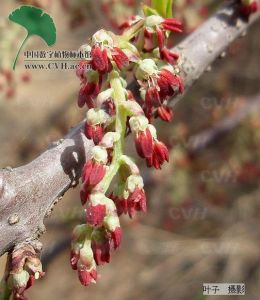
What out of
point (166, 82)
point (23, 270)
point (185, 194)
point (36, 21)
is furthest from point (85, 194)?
point (185, 194)

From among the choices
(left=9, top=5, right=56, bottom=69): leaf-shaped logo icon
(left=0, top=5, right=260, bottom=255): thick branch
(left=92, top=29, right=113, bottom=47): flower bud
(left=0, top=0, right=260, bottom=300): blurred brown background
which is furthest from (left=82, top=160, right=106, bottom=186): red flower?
(left=0, top=0, right=260, bottom=300): blurred brown background

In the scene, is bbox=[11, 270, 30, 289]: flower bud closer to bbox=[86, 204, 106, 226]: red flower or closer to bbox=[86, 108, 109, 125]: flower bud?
bbox=[86, 204, 106, 226]: red flower

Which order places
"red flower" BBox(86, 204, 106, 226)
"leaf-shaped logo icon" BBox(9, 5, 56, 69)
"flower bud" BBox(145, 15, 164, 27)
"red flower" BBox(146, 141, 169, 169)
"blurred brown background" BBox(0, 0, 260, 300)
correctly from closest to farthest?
"red flower" BBox(86, 204, 106, 226)
"red flower" BBox(146, 141, 169, 169)
"flower bud" BBox(145, 15, 164, 27)
"leaf-shaped logo icon" BBox(9, 5, 56, 69)
"blurred brown background" BBox(0, 0, 260, 300)

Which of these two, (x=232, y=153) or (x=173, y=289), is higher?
(x=232, y=153)

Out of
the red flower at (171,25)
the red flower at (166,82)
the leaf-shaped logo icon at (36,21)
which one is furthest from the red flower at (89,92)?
the leaf-shaped logo icon at (36,21)

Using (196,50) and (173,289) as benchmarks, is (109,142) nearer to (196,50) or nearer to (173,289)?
(196,50)

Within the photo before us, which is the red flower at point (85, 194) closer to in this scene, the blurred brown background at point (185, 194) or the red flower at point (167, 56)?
the red flower at point (167, 56)

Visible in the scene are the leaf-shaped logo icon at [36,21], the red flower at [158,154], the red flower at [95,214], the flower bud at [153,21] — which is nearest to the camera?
the red flower at [95,214]

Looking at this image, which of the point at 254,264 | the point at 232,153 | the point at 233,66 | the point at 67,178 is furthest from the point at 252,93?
the point at 67,178
